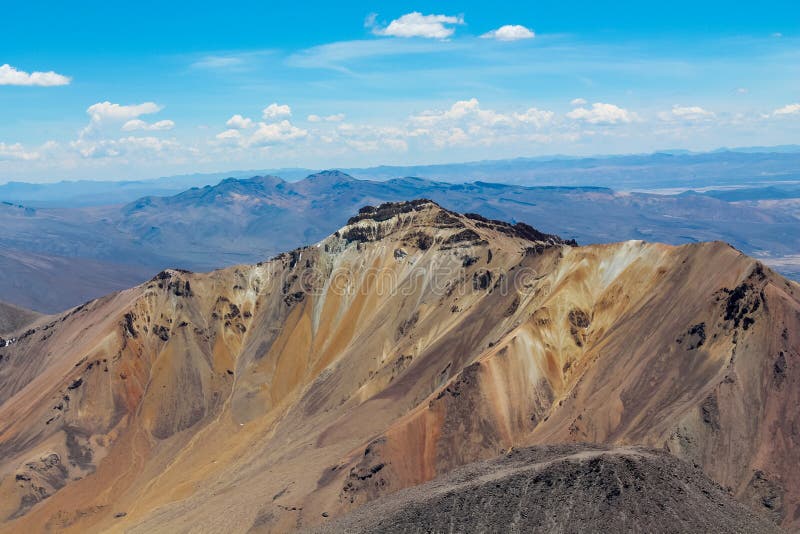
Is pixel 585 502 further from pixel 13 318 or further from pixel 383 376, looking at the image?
pixel 13 318

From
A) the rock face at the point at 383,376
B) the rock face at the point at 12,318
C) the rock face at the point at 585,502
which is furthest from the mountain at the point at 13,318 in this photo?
the rock face at the point at 585,502

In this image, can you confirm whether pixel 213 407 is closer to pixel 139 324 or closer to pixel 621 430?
pixel 139 324

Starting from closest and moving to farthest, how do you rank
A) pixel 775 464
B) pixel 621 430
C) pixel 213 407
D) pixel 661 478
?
1. pixel 661 478
2. pixel 775 464
3. pixel 621 430
4. pixel 213 407

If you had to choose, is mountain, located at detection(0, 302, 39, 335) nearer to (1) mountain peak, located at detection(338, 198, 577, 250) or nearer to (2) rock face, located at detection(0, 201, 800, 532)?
(2) rock face, located at detection(0, 201, 800, 532)

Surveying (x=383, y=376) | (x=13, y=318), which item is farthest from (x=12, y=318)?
(x=383, y=376)

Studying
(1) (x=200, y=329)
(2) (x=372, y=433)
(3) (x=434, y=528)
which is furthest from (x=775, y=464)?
(1) (x=200, y=329)

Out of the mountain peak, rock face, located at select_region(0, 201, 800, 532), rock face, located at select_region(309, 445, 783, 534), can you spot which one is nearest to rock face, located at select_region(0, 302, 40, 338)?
rock face, located at select_region(0, 201, 800, 532)
